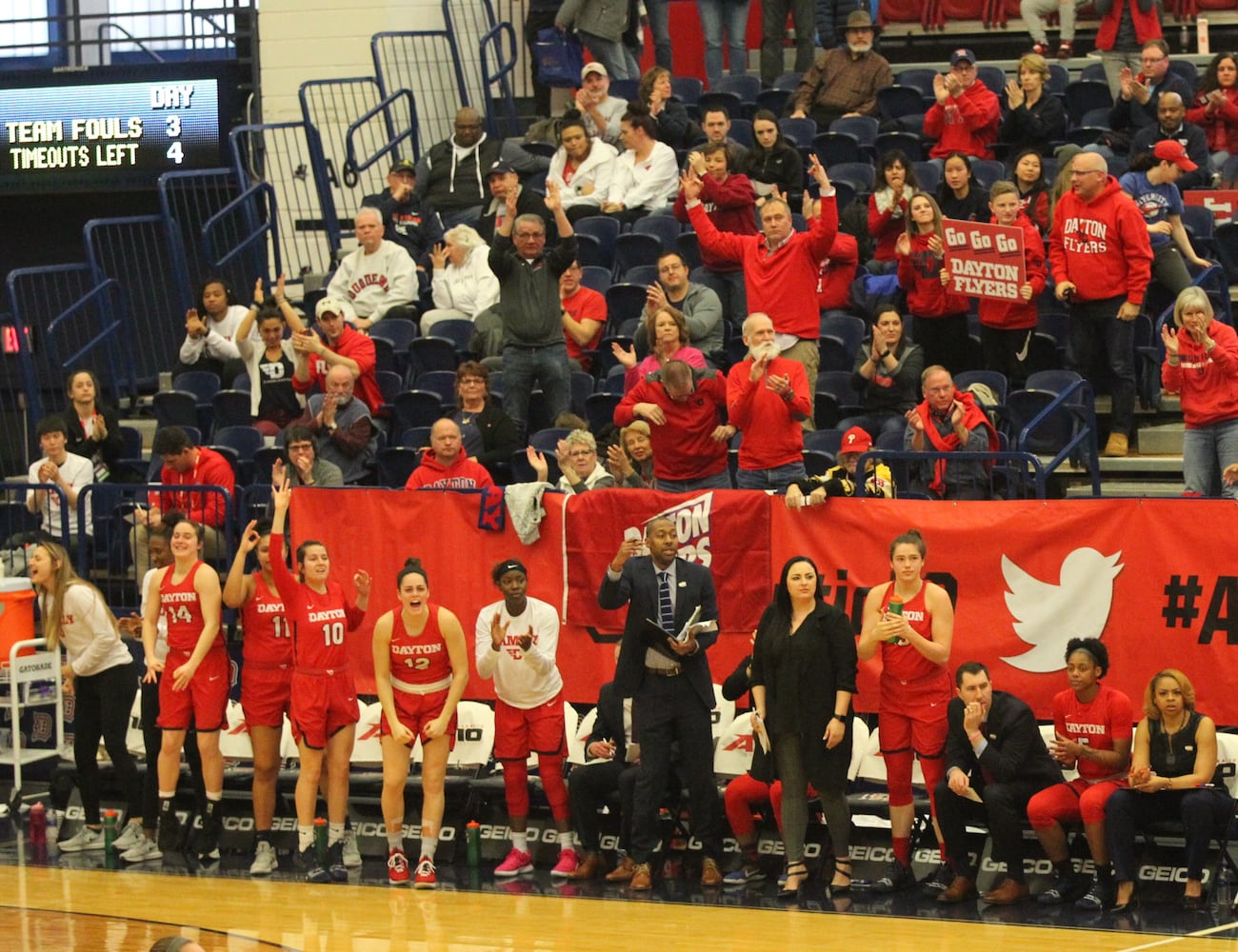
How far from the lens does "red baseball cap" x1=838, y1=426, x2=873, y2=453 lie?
11.2m

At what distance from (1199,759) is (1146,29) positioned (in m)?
8.10

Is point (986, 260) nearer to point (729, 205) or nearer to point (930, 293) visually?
point (930, 293)

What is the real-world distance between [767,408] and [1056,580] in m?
2.05

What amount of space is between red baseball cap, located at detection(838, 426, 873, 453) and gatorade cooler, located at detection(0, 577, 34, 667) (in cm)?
534

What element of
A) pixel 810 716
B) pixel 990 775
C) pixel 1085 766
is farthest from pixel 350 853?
pixel 1085 766

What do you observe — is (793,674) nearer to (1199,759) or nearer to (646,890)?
(646,890)

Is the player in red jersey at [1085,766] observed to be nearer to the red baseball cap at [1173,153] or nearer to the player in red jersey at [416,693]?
the player in red jersey at [416,693]

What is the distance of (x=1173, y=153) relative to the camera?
12984 mm

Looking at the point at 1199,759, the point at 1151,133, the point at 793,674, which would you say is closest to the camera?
the point at 1199,759

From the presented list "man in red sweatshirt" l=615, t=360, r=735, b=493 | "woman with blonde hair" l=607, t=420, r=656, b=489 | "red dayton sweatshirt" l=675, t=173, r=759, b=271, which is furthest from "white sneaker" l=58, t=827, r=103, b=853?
"red dayton sweatshirt" l=675, t=173, r=759, b=271

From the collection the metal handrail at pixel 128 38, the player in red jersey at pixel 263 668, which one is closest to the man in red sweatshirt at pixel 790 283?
the player in red jersey at pixel 263 668

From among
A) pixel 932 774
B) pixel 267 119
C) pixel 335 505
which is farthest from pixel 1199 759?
pixel 267 119

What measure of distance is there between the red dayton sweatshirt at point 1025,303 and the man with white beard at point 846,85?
3765 mm

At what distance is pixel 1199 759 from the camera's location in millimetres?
9055
